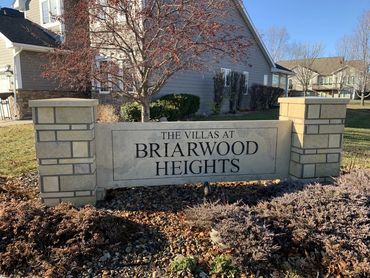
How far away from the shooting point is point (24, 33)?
1470 cm

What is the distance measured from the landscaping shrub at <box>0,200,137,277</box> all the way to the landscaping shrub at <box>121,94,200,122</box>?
7.76 meters

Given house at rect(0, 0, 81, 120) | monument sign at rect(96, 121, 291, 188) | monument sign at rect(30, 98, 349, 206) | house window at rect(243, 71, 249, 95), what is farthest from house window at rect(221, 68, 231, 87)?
monument sign at rect(96, 121, 291, 188)

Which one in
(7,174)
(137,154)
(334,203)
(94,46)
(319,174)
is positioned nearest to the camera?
(334,203)

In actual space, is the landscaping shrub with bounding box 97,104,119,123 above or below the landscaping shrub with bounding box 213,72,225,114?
below

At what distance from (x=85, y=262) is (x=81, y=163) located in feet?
4.40

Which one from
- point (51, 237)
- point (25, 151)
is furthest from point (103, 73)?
point (51, 237)

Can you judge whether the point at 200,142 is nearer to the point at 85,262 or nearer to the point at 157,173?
the point at 157,173

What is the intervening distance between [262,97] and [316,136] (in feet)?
52.7

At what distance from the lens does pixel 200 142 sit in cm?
408

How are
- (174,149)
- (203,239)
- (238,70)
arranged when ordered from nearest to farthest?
(203,239) → (174,149) → (238,70)

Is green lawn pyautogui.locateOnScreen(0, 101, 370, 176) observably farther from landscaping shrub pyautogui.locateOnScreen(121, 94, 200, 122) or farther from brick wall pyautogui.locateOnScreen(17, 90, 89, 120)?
brick wall pyautogui.locateOnScreen(17, 90, 89, 120)

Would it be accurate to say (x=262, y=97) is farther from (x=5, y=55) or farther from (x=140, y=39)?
(x=140, y=39)

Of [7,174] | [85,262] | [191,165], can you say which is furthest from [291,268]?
[7,174]

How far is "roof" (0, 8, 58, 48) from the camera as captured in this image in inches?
541
